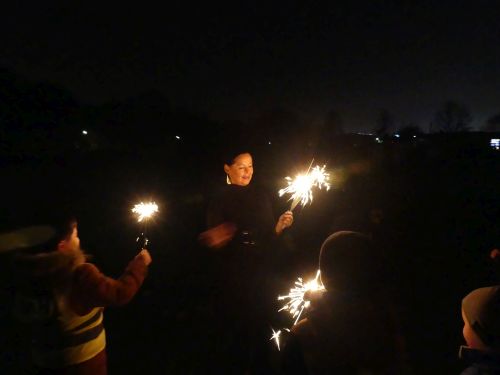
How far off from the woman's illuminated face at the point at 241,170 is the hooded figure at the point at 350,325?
1825mm

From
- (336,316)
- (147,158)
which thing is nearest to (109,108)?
(147,158)

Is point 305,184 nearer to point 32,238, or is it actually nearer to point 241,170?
point 241,170

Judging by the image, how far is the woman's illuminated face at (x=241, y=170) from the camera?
348 cm

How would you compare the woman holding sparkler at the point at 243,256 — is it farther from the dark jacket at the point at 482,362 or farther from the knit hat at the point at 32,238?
the dark jacket at the point at 482,362

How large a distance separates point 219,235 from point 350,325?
5.79 feet

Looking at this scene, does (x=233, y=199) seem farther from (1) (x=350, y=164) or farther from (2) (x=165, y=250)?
(1) (x=350, y=164)

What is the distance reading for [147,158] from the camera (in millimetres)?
29672

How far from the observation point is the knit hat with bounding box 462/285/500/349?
163cm

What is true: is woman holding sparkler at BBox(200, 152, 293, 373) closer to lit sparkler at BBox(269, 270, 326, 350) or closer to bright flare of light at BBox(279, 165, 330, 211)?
lit sparkler at BBox(269, 270, 326, 350)

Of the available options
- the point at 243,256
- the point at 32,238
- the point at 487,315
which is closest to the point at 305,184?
the point at 243,256

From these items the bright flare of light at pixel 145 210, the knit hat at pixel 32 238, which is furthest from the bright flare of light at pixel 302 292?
the knit hat at pixel 32 238

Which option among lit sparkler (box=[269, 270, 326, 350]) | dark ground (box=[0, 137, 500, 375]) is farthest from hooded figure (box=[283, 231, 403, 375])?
dark ground (box=[0, 137, 500, 375])

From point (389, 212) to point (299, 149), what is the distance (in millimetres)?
12391

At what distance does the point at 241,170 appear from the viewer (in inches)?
137
